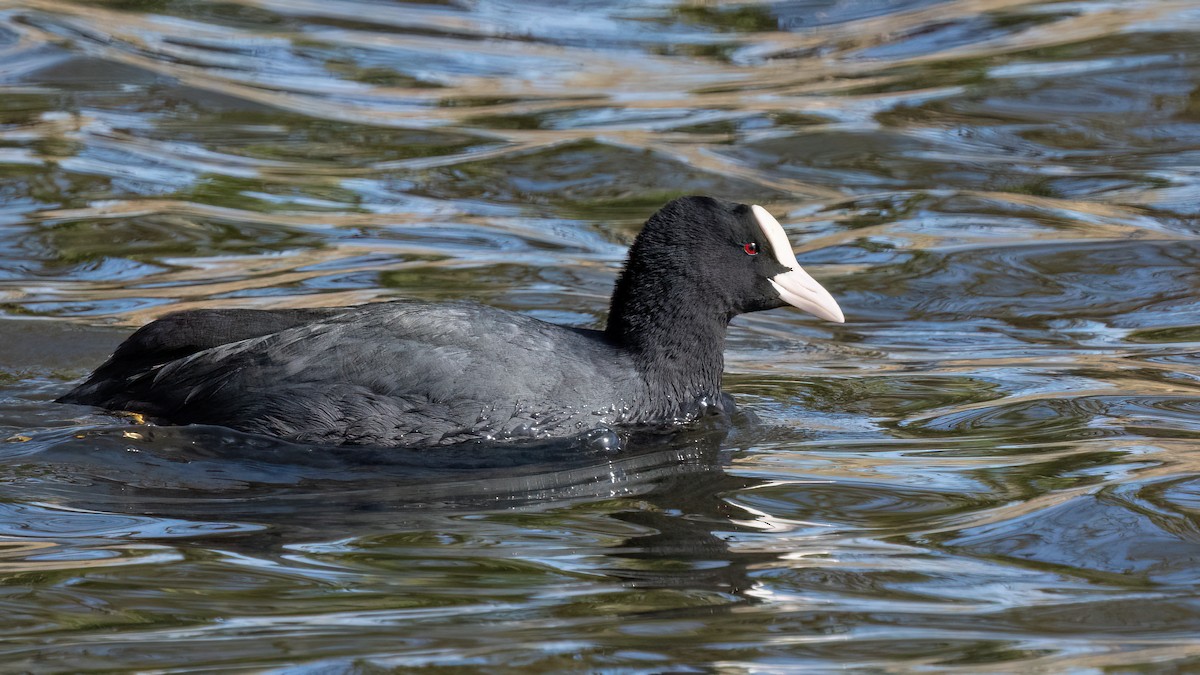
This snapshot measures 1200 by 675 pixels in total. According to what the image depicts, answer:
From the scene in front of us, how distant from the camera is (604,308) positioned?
7.17 m

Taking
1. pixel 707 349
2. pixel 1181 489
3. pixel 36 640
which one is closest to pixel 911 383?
pixel 707 349

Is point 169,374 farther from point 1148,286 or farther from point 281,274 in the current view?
point 1148,286

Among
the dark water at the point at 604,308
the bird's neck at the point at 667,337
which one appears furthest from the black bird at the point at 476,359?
the dark water at the point at 604,308

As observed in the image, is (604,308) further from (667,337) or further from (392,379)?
(392,379)

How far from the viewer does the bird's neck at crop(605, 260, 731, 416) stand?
558 centimetres

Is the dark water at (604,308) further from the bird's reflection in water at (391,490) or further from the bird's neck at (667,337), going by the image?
the bird's neck at (667,337)

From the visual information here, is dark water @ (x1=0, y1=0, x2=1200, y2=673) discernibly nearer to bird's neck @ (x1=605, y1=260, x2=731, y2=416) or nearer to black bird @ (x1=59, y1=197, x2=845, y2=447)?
black bird @ (x1=59, y1=197, x2=845, y2=447)

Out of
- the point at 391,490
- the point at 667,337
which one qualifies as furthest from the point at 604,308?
the point at 391,490

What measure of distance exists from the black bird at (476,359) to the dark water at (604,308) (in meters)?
0.14

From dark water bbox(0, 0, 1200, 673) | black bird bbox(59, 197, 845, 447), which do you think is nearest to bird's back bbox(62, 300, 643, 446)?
black bird bbox(59, 197, 845, 447)

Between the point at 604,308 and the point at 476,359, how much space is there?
2.02 meters

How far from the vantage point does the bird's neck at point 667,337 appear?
5.58 m

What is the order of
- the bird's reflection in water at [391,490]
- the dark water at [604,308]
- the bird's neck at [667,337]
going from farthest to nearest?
the bird's neck at [667,337] < the bird's reflection in water at [391,490] < the dark water at [604,308]

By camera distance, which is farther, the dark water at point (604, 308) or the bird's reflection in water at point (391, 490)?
the bird's reflection in water at point (391, 490)
